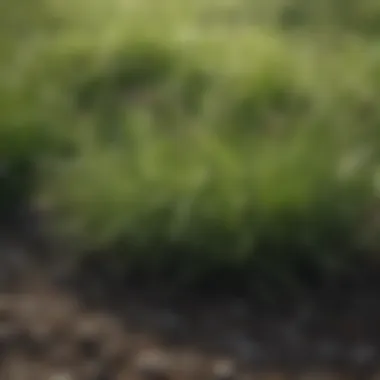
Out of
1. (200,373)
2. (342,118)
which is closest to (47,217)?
(200,373)

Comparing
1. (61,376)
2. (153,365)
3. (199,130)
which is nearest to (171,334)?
(153,365)

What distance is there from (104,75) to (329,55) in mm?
628

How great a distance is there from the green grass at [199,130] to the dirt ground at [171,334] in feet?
0.27

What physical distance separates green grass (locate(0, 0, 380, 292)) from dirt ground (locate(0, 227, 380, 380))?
84 mm

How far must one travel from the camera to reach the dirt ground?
75.7 inches

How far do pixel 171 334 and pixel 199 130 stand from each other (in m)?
0.64

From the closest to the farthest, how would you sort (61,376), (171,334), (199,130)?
(61,376), (171,334), (199,130)

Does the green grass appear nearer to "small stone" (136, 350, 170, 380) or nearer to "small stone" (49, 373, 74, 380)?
"small stone" (136, 350, 170, 380)

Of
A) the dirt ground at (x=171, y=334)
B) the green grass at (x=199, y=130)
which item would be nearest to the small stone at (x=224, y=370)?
the dirt ground at (x=171, y=334)

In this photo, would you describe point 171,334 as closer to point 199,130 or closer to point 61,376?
point 61,376

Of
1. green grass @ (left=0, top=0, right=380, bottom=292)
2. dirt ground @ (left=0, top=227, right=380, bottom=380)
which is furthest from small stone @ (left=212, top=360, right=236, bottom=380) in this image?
green grass @ (left=0, top=0, right=380, bottom=292)

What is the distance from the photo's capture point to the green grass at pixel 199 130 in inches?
84.0

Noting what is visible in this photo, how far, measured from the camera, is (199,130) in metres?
2.49

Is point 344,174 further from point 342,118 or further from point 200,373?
point 200,373
